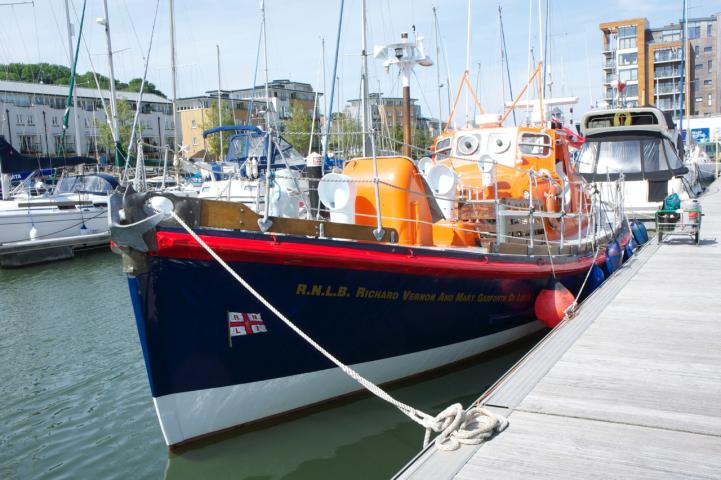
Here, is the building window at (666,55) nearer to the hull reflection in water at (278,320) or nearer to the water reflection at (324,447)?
the hull reflection in water at (278,320)

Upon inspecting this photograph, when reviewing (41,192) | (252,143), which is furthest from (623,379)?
(41,192)

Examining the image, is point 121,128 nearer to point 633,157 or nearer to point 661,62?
point 633,157

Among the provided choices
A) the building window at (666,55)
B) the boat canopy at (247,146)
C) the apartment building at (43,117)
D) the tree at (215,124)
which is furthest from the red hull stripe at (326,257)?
the building window at (666,55)

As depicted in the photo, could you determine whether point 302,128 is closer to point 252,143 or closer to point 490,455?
point 252,143

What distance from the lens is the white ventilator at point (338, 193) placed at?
6.46m

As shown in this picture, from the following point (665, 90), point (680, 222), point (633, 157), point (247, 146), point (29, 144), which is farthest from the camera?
point (665, 90)

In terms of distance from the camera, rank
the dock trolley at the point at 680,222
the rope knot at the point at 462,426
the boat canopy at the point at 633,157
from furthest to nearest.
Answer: the boat canopy at the point at 633,157 → the dock trolley at the point at 680,222 → the rope knot at the point at 462,426

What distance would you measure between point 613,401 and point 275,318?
282 cm

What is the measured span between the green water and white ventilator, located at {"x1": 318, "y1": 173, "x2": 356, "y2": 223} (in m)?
2.04

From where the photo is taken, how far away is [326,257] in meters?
5.38

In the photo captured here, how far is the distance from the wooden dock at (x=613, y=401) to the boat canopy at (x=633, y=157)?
11.3 metres

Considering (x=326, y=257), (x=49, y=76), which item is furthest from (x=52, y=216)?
(x=49, y=76)

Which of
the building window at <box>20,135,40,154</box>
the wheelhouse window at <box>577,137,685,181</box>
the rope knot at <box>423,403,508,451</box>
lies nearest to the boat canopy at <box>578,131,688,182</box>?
the wheelhouse window at <box>577,137,685,181</box>

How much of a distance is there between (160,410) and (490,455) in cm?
294
